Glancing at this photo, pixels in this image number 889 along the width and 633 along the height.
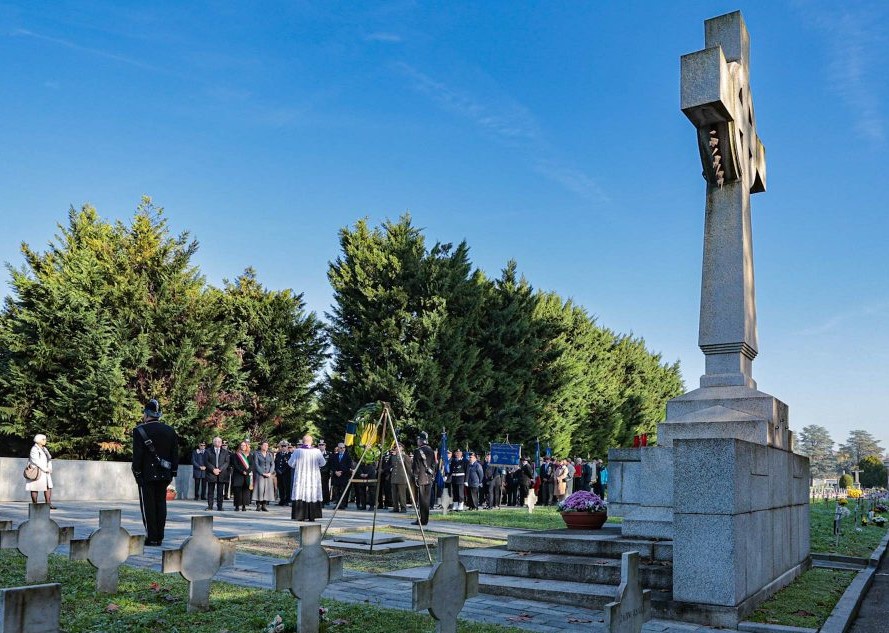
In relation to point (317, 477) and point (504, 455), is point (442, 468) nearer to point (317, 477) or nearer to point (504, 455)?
point (504, 455)

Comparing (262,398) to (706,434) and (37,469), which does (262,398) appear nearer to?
(37,469)

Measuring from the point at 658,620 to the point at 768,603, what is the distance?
1617 millimetres

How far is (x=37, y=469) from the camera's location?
16.8 m

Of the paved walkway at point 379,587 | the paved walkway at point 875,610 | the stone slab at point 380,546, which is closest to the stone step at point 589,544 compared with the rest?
the paved walkway at point 379,587

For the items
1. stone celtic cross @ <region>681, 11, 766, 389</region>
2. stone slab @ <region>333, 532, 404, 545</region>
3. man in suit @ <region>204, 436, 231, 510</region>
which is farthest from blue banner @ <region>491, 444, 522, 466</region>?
stone celtic cross @ <region>681, 11, 766, 389</region>

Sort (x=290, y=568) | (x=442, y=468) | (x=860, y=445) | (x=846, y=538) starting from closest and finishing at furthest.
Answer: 1. (x=290, y=568)
2. (x=846, y=538)
3. (x=442, y=468)
4. (x=860, y=445)

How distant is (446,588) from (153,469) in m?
6.41

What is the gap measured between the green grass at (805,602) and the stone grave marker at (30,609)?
600cm

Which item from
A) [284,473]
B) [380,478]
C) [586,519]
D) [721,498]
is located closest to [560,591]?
[721,498]

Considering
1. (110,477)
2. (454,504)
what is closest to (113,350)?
(110,477)

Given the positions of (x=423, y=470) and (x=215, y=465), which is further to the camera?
(x=215, y=465)

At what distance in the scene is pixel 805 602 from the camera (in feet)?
27.1

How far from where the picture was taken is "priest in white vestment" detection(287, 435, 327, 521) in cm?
1692

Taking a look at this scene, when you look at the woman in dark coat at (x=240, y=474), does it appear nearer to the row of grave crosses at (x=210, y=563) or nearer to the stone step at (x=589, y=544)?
the row of grave crosses at (x=210, y=563)
